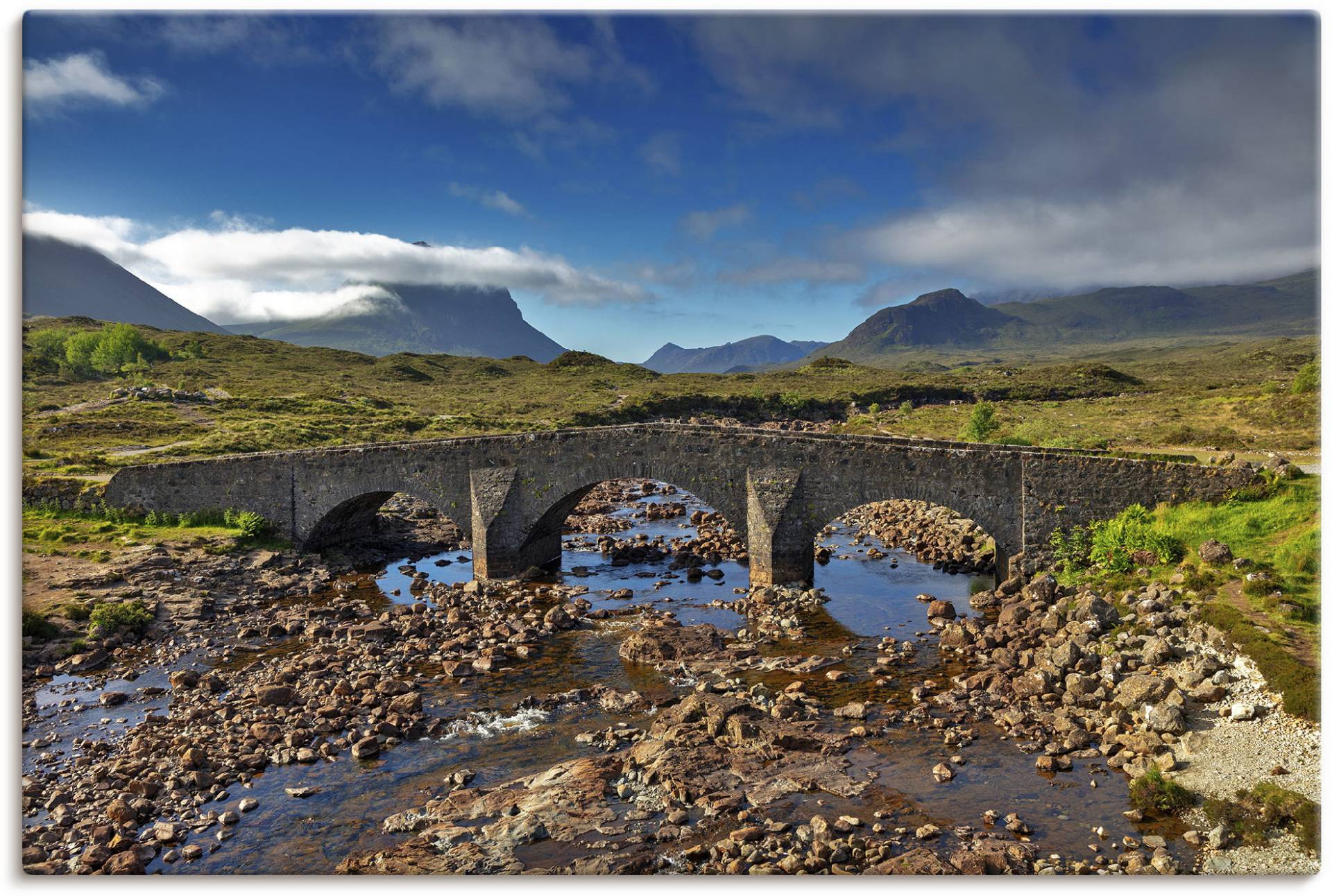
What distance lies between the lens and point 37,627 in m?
21.3

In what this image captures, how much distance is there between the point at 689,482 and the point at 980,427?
80.5 feet

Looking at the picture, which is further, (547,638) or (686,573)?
(686,573)

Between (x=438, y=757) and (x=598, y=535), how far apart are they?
22271 mm

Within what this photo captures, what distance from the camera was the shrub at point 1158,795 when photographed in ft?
37.8

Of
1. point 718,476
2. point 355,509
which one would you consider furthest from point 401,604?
point 718,476

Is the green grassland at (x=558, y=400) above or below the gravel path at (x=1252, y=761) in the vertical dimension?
above

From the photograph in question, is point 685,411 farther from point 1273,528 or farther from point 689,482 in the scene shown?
point 1273,528

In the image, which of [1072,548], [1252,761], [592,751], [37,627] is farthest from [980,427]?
[37,627]

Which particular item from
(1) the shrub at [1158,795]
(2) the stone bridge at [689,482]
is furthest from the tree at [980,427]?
(1) the shrub at [1158,795]

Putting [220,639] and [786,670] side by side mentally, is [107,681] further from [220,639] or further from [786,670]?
[786,670]

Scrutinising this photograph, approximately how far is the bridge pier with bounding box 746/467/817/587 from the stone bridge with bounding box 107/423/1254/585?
0.05 meters

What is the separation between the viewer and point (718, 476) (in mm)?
27391

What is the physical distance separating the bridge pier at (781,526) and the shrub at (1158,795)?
1459cm

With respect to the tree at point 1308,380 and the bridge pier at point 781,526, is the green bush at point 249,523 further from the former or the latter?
the tree at point 1308,380
